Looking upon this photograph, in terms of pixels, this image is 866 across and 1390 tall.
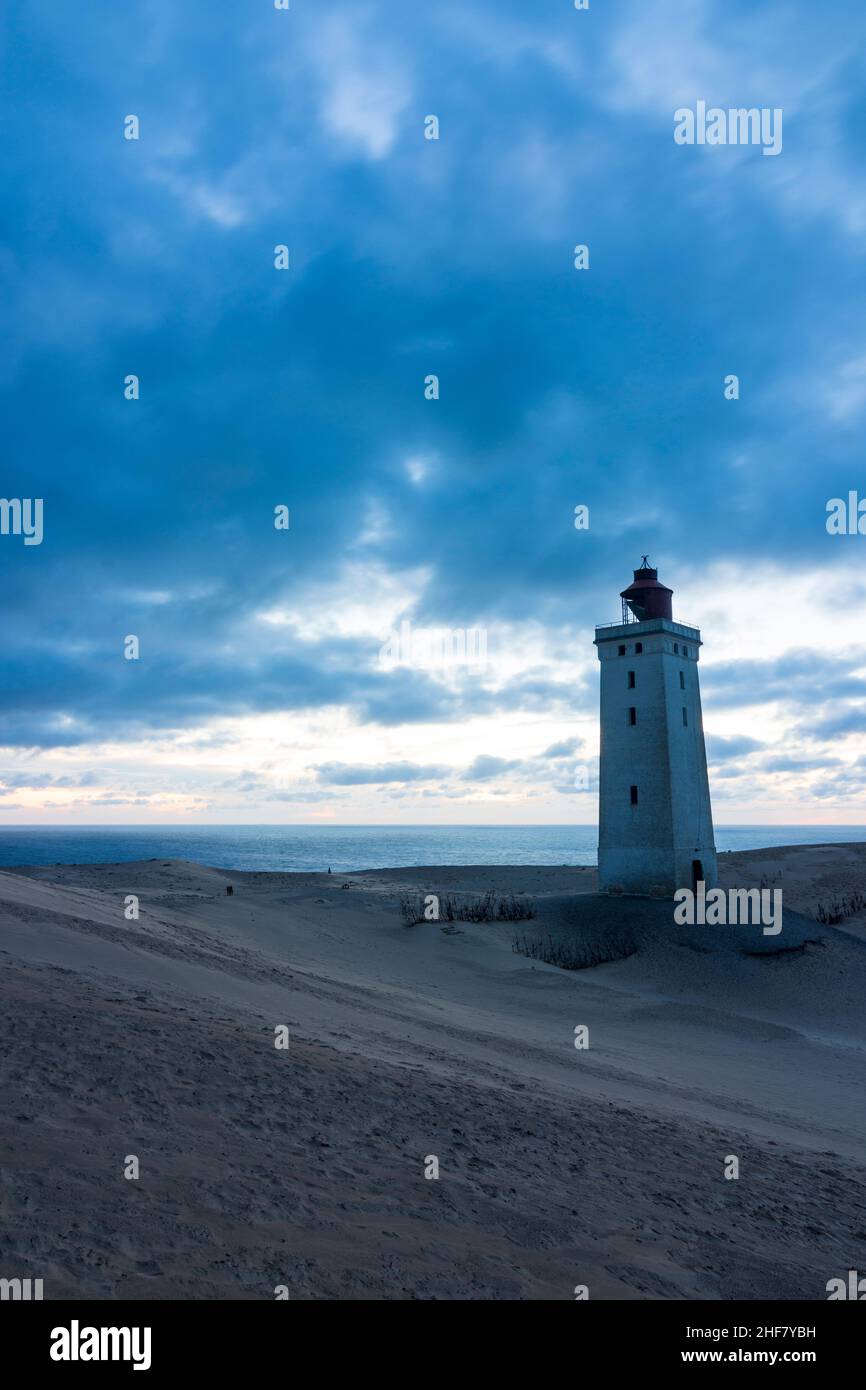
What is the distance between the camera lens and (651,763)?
1212 inches

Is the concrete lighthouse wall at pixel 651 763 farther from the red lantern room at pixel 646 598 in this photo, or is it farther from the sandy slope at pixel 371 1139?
the sandy slope at pixel 371 1139

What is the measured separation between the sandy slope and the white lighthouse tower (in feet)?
40.7

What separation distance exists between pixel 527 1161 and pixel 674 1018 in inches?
533

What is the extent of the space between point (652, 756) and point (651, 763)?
0.26 m

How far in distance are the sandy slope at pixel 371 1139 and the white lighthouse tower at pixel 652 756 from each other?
12404mm

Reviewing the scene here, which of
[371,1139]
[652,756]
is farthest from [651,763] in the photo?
[371,1139]

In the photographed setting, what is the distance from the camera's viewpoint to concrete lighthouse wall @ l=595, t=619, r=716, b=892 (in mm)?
30531

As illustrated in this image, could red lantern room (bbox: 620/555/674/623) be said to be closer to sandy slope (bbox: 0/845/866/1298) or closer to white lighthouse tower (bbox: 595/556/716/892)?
white lighthouse tower (bbox: 595/556/716/892)

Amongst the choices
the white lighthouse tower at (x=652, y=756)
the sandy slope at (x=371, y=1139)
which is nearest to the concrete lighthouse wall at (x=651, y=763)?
the white lighthouse tower at (x=652, y=756)

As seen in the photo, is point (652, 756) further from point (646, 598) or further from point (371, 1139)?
point (371, 1139)

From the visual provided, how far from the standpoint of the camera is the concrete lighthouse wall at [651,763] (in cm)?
3053

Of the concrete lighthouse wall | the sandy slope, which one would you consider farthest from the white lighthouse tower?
the sandy slope
